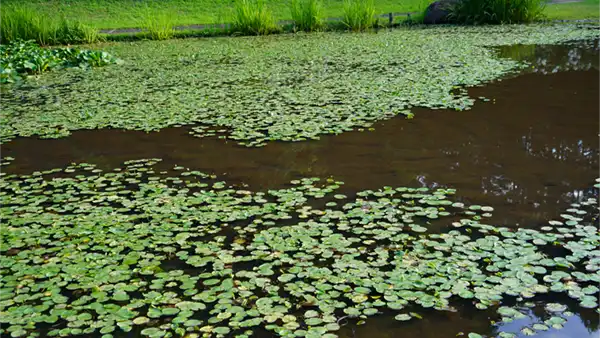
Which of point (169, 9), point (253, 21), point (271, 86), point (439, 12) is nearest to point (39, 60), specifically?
point (271, 86)

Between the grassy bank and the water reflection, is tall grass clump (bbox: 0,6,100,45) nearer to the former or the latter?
the grassy bank

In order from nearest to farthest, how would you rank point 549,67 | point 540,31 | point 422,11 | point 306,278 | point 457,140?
point 306,278 < point 457,140 < point 549,67 < point 540,31 < point 422,11

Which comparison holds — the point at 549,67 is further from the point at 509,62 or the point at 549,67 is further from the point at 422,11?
the point at 422,11

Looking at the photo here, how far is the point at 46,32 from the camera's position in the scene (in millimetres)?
13297

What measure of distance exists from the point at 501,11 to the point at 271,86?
7.55m

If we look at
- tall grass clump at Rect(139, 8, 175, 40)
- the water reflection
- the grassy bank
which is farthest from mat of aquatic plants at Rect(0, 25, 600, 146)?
the grassy bank

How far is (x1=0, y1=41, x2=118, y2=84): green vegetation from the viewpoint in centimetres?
964

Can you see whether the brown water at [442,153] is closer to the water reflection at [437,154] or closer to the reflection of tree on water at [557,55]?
the water reflection at [437,154]

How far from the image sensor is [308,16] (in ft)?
46.0

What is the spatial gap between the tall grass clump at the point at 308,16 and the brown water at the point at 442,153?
765 centimetres

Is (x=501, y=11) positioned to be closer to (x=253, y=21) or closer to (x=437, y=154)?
(x=253, y=21)

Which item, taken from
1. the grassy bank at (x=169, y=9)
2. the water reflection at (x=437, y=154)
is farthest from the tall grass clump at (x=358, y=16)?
the water reflection at (x=437, y=154)

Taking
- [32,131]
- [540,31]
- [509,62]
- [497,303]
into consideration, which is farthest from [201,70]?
[497,303]

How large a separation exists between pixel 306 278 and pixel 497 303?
2.88 feet
